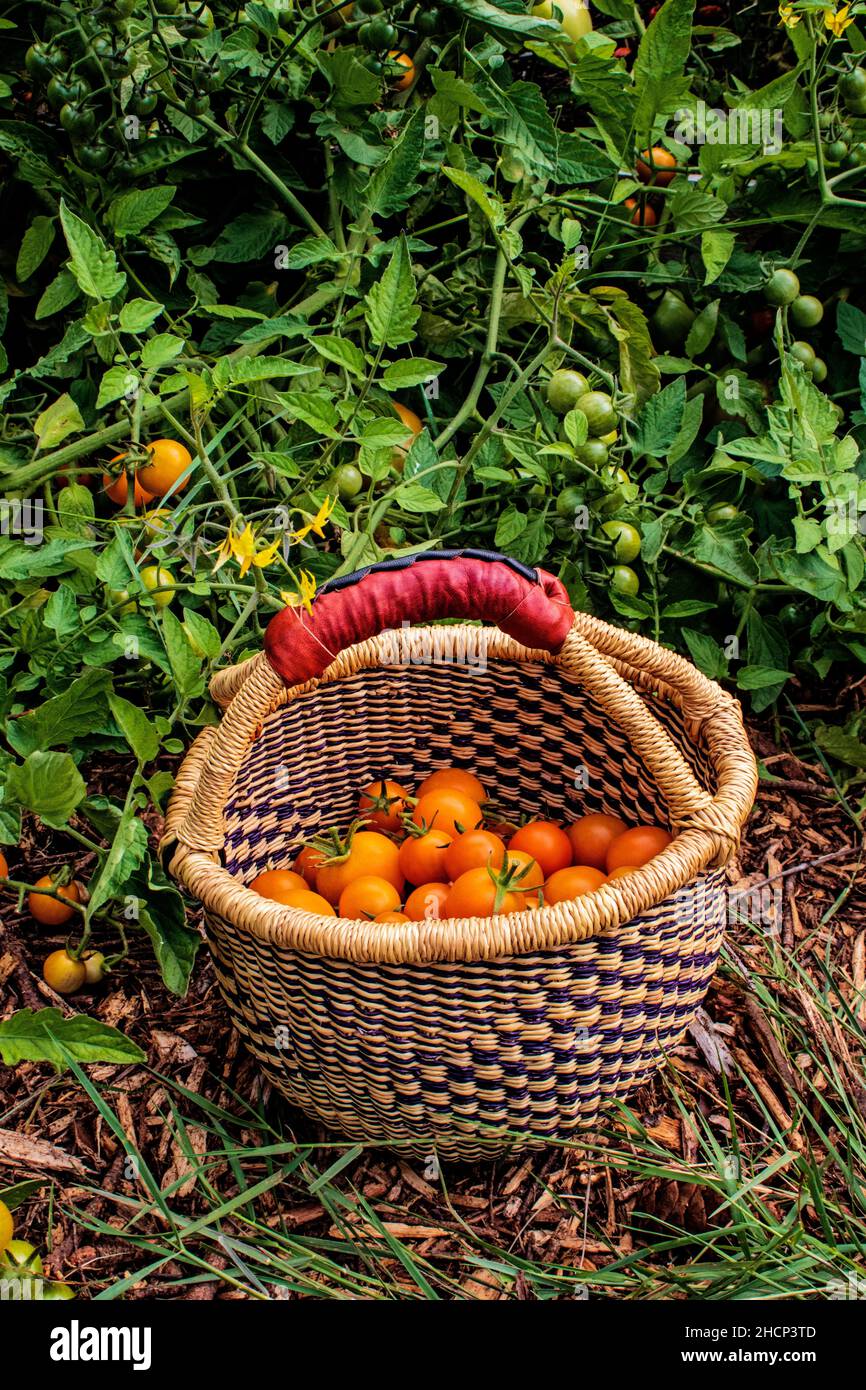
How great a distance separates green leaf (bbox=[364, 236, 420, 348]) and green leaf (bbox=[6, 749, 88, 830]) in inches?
25.9

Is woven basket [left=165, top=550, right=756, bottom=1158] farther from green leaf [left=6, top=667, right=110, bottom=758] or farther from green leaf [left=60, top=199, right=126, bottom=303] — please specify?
green leaf [left=60, top=199, right=126, bottom=303]

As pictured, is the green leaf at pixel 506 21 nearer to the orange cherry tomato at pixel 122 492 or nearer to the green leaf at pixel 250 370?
the green leaf at pixel 250 370

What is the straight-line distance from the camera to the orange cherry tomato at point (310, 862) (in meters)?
1.48

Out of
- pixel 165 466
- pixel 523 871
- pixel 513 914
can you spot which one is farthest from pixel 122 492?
pixel 513 914

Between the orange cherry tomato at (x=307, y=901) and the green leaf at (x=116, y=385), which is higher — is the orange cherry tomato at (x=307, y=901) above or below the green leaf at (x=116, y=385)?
below

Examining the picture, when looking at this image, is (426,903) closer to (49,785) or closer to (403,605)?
(403,605)

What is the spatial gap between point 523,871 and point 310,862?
0.33 meters

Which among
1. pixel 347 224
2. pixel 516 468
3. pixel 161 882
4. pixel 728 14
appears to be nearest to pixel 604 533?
pixel 516 468

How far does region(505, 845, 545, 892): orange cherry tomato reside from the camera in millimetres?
1290

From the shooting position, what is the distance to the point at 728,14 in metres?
2.27

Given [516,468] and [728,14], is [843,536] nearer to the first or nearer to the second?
[516,468]

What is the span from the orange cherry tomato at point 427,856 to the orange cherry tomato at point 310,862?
0.37ft

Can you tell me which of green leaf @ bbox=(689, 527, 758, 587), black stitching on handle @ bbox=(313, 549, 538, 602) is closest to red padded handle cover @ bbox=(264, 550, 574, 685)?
black stitching on handle @ bbox=(313, 549, 538, 602)

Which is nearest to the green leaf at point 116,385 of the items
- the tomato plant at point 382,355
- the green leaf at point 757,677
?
the tomato plant at point 382,355
